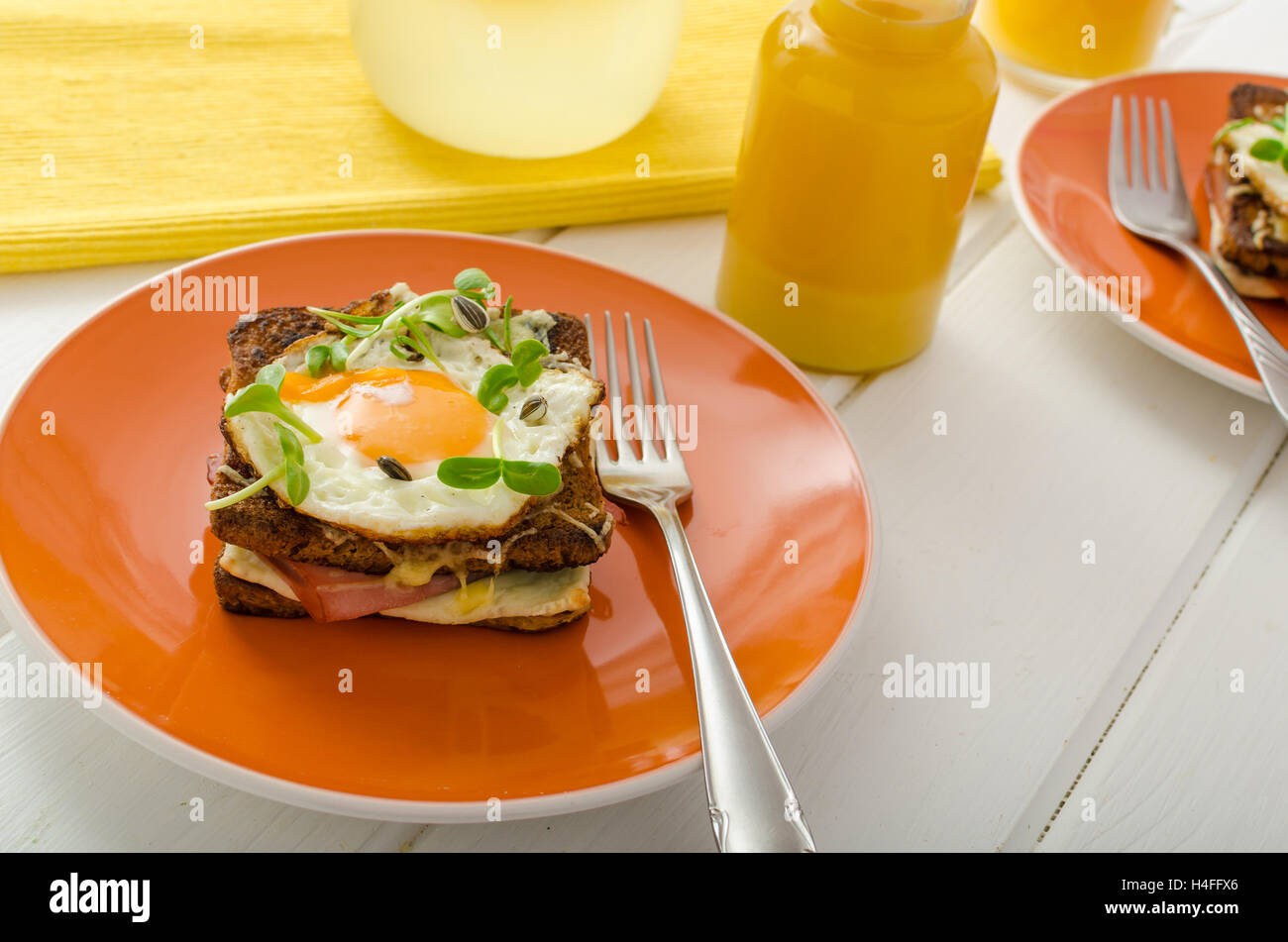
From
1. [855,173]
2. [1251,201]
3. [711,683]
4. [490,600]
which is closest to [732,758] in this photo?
[711,683]

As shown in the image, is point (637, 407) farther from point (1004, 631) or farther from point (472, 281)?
point (1004, 631)

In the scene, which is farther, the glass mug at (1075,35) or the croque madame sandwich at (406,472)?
the glass mug at (1075,35)

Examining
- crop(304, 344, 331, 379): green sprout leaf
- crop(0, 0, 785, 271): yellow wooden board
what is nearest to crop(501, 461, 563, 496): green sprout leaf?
crop(304, 344, 331, 379): green sprout leaf

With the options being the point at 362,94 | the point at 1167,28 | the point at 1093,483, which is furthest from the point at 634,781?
the point at 1167,28

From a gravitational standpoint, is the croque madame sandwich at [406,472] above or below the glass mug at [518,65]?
below

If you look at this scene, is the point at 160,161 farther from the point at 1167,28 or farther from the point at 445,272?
the point at 1167,28

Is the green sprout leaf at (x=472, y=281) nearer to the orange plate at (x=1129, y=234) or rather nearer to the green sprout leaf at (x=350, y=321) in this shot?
the green sprout leaf at (x=350, y=321)

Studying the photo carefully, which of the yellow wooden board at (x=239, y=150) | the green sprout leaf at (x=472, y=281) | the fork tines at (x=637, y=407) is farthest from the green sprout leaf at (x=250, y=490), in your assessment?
the yellow wooden board at (x=239, y=150)
